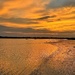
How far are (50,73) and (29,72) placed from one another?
8.56 feet

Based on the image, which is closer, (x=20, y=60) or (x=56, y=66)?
(x=56, y=66)

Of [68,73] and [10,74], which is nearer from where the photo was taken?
[10,74]

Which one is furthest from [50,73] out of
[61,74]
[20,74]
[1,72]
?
[1,72]

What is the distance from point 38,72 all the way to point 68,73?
3.75m

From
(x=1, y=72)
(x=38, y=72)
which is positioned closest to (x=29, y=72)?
(x=38, y=72)

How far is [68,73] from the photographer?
26453mm

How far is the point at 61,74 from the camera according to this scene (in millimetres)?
25797

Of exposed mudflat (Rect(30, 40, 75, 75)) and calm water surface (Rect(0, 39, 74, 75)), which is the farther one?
calm water surface (Rect(0, 39, 74, 75))

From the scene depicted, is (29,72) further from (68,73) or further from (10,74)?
(68,73)

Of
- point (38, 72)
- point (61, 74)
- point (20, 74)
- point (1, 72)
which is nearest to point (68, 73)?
point (61, 74)

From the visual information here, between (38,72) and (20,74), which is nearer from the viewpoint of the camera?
(20,74)

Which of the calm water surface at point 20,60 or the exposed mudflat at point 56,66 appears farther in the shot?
the calm water surface at point 20,60

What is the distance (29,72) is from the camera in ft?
87.1

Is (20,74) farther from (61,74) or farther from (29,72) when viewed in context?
(61,74)
